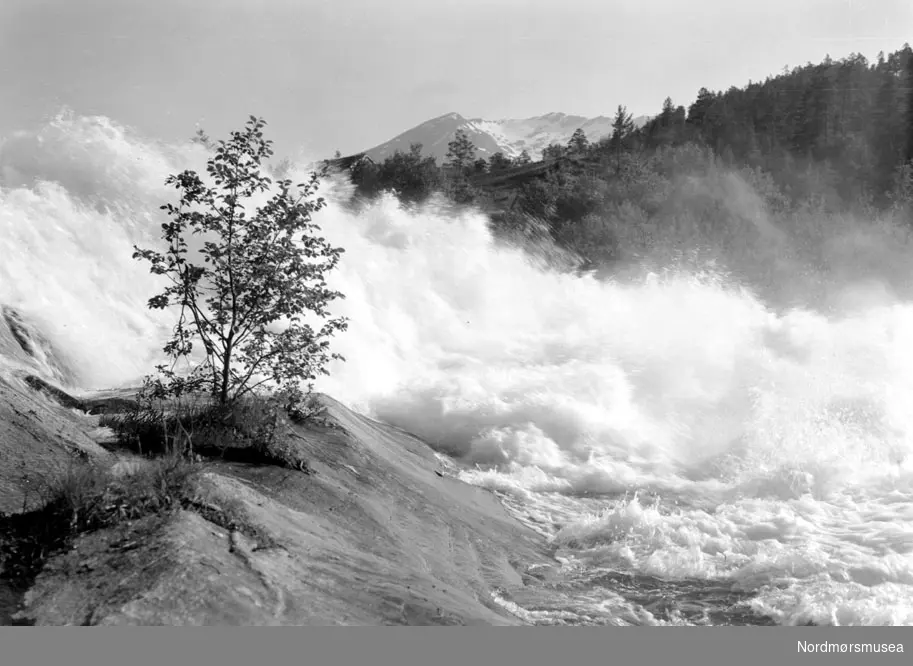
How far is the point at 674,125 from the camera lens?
56.8m

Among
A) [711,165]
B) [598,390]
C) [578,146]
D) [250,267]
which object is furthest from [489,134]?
[250,267]

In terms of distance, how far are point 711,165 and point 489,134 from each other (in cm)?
2585

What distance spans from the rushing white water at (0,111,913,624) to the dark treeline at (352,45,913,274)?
860cm

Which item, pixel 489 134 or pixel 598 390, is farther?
pixel 489 134

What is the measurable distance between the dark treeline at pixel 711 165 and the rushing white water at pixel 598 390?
338 inches

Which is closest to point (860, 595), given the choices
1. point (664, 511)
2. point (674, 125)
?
point (664, 511)

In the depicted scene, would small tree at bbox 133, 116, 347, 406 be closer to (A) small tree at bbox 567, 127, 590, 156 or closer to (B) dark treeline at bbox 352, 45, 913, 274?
(B) dark treeline at bbox 352, 45, 913, 274

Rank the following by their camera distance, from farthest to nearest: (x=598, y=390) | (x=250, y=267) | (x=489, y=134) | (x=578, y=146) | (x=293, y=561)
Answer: (x=489, y=134), (x=578, y=146), (x=598, y=390), (x=250, y=267), (x=293, y=561)

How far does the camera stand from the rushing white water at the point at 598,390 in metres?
10.0

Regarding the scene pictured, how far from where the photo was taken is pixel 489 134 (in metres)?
68.2

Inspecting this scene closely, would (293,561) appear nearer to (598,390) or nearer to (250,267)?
(250,267)

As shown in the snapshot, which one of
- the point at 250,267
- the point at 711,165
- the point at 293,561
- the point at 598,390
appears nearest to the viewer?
the point at 293,561

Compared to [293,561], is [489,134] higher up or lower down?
higher up

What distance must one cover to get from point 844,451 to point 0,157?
17.5m
